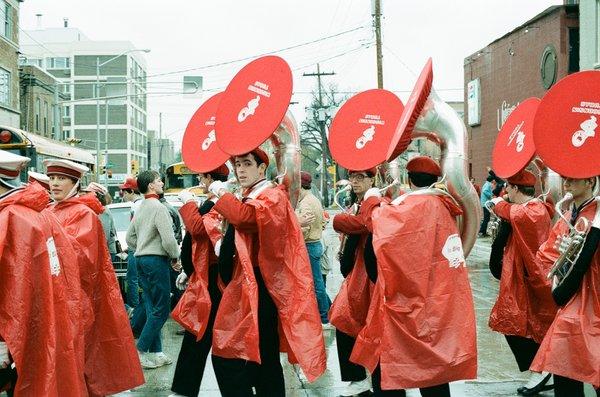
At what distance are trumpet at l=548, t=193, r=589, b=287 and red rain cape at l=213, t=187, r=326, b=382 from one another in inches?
61.4

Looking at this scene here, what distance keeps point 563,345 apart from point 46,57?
9234 centimetres

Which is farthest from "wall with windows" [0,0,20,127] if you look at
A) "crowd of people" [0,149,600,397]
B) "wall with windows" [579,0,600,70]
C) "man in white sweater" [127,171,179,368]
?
"crowd of people" [0,149,600,397]

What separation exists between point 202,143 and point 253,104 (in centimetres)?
109

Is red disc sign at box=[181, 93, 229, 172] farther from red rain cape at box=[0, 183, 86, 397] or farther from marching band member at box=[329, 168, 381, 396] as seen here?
red rain cape at box=[0, 183, 86, 397]

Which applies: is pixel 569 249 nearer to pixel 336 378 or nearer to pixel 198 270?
pixel 198 270

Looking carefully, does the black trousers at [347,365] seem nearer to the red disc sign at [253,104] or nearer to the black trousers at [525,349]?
the black trousers at [525,349]

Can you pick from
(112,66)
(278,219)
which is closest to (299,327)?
(278,219)

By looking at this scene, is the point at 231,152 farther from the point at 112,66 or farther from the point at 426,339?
the point at 112,66

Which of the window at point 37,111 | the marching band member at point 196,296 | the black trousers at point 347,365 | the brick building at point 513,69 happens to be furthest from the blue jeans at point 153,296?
the window at point 37,111

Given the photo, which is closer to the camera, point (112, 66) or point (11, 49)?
point (11, 49)

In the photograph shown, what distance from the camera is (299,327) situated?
5035 millimetres

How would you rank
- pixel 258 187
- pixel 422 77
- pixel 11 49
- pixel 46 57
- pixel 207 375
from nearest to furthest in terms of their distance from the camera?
pixel 422 77 < pixel 258 187 < pixel 207 375 < pixel 11 49 < pixel 46 57

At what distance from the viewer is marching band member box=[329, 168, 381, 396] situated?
571 centimetres

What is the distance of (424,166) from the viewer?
4980 mm
